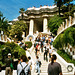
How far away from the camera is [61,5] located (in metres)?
30.0

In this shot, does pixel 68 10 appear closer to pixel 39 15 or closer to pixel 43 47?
pixel 43 47

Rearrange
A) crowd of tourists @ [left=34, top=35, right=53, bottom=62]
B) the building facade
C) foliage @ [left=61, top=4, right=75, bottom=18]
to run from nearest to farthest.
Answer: crowd of tourists @ [left=34, top=35, right=53, bottom=62], foliage @ [left=61, top=4, right=75, bottom=18], the building facade

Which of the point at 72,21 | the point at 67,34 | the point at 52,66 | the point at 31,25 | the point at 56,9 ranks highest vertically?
the point at 56,9

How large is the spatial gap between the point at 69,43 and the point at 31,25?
3206cm

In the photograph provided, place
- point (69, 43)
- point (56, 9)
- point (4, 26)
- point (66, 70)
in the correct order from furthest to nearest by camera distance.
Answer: point (56, 9) → point (4, 26) → point (69, 43) → point (66, 70)

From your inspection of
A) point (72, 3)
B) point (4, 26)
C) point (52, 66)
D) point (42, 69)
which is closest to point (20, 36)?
point (4, 26)

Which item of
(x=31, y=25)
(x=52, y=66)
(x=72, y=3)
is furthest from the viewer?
(x=31, y=25)

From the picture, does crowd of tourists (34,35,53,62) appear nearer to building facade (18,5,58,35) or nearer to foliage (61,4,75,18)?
foliage (61,4,75,18)

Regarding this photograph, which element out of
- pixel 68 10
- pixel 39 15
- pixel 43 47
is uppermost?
pixel 39 15

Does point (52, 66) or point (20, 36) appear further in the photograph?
point (20, 36)

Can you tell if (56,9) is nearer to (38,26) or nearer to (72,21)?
(38,26)

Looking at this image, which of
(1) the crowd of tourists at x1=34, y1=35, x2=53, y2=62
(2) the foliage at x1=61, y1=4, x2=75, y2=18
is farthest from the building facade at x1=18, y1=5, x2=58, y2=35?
(1) the crowd of tourists at x1=34, y1=35, x2=53, y2=62

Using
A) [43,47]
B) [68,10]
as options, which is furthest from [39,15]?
[43,47]

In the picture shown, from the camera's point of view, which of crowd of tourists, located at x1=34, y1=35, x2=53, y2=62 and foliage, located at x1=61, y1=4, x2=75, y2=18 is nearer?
crowd of tourists, located at x1=34, y1=35, x2=53, y2=62
